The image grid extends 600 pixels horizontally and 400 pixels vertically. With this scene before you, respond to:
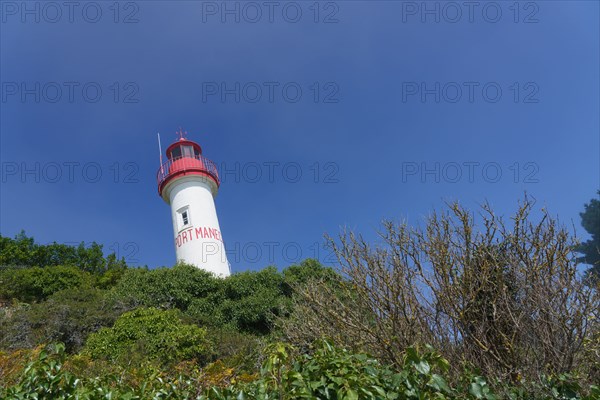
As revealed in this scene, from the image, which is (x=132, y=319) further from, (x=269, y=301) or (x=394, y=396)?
(x=394, y=396)

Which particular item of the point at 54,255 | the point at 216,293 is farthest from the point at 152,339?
the point at 54,255

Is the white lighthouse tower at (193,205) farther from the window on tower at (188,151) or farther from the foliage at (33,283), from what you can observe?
the foliage at (33,283)

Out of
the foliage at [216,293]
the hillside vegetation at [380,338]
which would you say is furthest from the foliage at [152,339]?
the foliage at [216,293]

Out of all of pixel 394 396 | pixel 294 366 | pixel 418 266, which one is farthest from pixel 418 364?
pixel 418 266

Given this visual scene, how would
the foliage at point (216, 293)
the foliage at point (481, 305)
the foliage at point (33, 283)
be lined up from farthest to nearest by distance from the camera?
the foliage at point (33, 283), the foliage at point (216, 293), the foliage at point (481, 305)

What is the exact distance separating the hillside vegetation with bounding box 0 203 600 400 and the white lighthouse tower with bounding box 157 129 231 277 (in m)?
3.99

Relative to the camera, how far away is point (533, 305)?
5430mm

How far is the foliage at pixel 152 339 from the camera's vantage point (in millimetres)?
10812

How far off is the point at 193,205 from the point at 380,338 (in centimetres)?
1493

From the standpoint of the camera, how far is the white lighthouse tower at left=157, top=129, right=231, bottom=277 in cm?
1839

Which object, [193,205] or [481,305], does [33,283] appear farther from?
[481,305]

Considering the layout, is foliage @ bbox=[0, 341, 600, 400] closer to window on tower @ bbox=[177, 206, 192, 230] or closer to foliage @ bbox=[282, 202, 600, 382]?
foliage @ bbox=[282, 202, 600, 382]

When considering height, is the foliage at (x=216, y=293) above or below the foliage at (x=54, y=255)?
below

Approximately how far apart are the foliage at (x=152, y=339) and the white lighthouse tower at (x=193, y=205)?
234 inches
